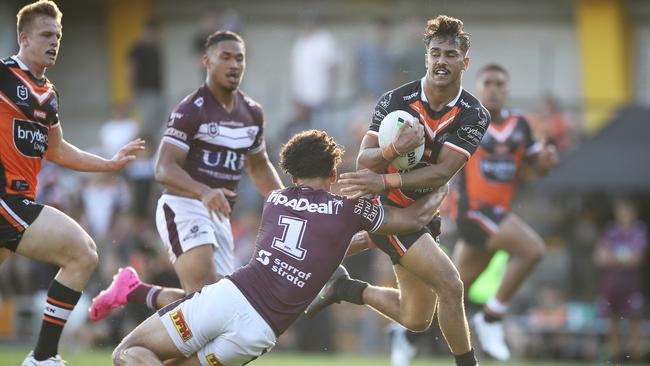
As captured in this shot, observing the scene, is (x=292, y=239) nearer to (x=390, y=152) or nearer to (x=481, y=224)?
(x=390, y=152)

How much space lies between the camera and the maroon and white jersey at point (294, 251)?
25.2 feet

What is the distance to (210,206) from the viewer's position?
9.00m

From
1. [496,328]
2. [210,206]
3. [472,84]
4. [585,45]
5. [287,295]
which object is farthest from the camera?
[585,45]

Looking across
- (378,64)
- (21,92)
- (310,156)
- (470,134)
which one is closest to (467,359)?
(470,134)

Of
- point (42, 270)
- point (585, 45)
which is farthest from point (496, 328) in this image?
point (585, 45)

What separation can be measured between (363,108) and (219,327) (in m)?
10.7

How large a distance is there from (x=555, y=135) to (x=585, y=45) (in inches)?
215

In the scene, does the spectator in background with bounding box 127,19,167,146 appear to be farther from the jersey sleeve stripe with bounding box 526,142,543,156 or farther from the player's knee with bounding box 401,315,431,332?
the player's knee with bounding box 401,315,431,332

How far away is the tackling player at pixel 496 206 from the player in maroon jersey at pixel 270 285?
4085 mm

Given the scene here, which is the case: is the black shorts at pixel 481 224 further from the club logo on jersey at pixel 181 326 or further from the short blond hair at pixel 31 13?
the short blond hair at pixel 31 13

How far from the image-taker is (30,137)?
8641 millimetres

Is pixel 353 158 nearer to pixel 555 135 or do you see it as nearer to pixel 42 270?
pixel 555 135

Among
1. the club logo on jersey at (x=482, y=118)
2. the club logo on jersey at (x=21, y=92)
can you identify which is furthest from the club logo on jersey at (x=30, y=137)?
the club logo on jersey at (x=482, y=118)

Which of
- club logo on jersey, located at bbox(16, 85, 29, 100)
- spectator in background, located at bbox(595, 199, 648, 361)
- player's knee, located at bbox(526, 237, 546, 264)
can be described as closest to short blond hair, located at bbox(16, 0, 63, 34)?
club logo on jersey, located at bbox(16, 85, 29, 100)
